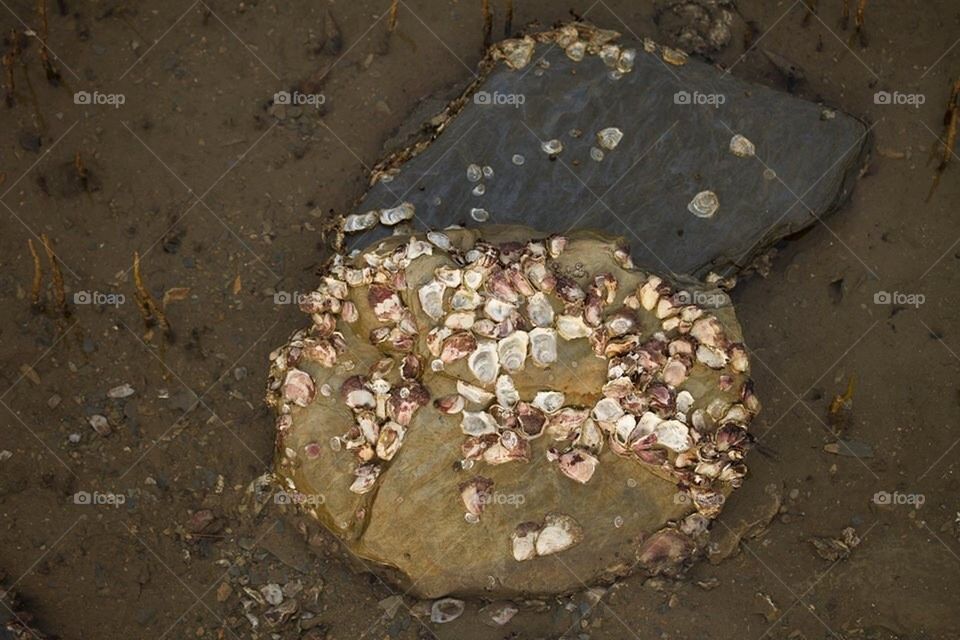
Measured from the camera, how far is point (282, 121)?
661cm

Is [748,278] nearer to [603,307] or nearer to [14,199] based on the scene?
[603,307]

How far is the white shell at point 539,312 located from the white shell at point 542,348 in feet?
0.16

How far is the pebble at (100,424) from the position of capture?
6023 millimetres

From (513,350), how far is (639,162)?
156 cm

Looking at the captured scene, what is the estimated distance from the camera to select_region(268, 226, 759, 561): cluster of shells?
17.0 feet

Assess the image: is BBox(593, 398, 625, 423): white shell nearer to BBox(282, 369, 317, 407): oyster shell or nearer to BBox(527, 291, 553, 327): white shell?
BBox(527, 291, 553, 327): white shell

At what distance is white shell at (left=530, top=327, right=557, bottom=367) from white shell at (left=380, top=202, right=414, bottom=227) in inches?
43.0

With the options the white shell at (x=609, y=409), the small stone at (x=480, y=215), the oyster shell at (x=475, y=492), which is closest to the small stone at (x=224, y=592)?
the oyster shell at (x=475, y=492)

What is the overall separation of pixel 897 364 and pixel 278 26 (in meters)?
4.30

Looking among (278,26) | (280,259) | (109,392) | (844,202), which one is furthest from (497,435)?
(278,26)

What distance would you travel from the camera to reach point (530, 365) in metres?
5.19

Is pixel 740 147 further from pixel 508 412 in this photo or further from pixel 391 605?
pixel 391 605

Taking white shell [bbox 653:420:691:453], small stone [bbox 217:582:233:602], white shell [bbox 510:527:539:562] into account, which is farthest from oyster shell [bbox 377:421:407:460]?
small stone [bbox 217:582:233:602]

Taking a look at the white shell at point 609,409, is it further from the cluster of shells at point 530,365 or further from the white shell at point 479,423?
the white shell at point 479,423
